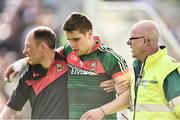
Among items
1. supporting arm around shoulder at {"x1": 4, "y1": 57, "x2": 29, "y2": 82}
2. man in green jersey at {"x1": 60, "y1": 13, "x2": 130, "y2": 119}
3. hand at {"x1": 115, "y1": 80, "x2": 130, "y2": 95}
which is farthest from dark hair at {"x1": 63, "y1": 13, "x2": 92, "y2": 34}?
supporting arm around shoulder at {"x1": 4, "y1": 57, "x2": 29, "y2": 82}

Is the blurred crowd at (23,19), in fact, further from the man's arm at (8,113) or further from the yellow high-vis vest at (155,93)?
the yellow high-vis vest at (155,93)

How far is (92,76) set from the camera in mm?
8062

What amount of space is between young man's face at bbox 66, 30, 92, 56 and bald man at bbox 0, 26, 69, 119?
0.30 meters

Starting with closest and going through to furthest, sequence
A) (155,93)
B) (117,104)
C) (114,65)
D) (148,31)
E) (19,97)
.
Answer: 1. (155,93)
2. (148,31)
3. (117,104)
4. (114,65)
5. (19,97)

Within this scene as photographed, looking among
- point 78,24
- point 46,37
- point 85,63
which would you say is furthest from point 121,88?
point 46,37

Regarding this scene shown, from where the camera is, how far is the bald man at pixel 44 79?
8.24 meters

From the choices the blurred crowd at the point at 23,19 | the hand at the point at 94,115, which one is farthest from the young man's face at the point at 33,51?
the blurred crowd at the point at 23,19

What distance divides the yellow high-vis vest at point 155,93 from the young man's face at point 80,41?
632 millimetres

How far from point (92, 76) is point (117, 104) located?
1.36ft

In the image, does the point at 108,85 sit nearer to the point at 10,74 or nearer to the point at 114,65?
the point at 114,65

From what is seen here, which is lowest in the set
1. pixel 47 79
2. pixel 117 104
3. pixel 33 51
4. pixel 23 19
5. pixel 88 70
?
pixel 23 19

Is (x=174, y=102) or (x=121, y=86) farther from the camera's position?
(x=121, y=86)

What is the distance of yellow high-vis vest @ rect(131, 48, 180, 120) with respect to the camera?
293 inches

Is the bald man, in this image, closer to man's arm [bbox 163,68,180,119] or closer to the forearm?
the forearm
